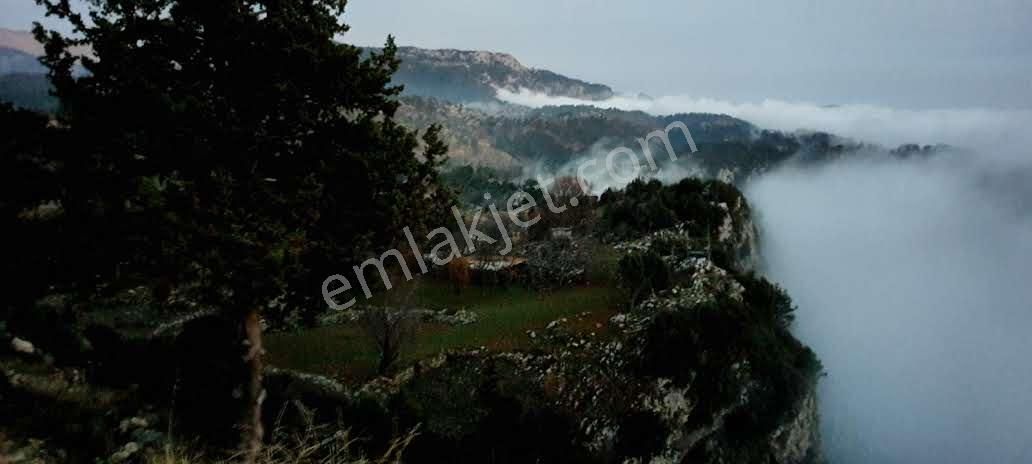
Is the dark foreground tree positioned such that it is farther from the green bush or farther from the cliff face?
the green bush

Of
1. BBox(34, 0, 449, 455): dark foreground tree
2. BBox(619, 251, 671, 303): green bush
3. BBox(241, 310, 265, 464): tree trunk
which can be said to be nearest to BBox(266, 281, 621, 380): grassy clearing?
BBox(619, 251, 671, 303): green bush

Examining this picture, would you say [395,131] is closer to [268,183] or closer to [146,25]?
[268,183]

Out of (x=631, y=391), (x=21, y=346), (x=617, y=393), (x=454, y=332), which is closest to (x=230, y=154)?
(x=21, y=346)

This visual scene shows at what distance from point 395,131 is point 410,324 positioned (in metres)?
11.3

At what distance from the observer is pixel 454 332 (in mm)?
23609

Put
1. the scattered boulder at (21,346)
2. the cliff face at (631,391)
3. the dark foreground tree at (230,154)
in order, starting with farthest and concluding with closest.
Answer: the cliff face at (631,391) < the scattered boulder at (21,346) < the dark foreground tree at (230,154)

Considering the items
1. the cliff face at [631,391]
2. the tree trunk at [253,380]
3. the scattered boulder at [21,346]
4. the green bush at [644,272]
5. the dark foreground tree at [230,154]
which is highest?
the dark foreground tree at [230,154]

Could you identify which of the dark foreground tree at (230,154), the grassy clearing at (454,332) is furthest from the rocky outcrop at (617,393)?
the dark foreground tree at (230,154)

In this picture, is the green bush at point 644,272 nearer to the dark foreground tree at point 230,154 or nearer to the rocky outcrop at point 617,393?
the rocky outcrop at point 617,393

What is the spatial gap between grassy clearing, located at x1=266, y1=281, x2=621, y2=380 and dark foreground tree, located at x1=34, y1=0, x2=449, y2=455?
8699 millimetres

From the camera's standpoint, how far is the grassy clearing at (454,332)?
20.5 meters

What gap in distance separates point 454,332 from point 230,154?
14.6 metres

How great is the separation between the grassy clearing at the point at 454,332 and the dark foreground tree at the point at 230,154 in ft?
28.5

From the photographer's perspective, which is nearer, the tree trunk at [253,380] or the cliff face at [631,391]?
the tree trunk at [253,380]
